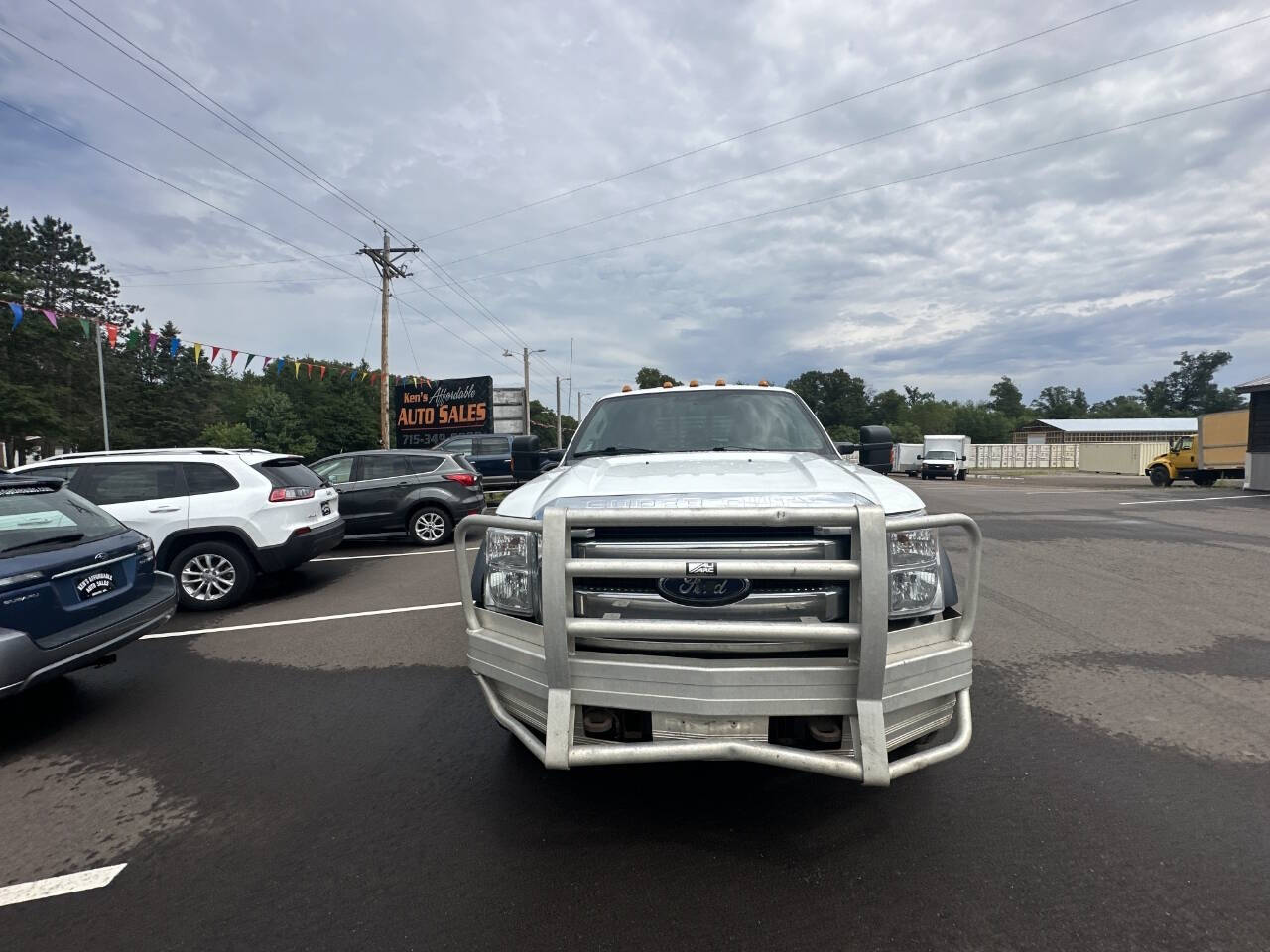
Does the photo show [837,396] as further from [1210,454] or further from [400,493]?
[400,493]

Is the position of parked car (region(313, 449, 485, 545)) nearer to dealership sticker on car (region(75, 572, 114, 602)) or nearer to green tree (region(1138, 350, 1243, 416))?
dealership sticker on car (region(75, 572, 114, 602))

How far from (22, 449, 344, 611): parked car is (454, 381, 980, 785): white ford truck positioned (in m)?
5.14

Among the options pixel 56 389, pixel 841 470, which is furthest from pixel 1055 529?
pixel 56 389

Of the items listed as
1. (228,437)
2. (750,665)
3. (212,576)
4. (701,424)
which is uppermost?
(228,437)

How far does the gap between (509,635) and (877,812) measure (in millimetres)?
1698

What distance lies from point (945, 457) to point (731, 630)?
37.0m

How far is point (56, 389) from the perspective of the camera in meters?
38.5

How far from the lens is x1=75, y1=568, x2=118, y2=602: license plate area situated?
12.8ft

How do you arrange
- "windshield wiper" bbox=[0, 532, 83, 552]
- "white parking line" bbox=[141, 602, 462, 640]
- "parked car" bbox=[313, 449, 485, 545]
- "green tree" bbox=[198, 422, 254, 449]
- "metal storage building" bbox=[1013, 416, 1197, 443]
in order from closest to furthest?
1. "windshield wiper" bbox=[0, 532, 83, 552]
2. "white parking line" bbox=[141, 602, 462, 640]
3. "parked car" bbox=[313, 449, 485, 545]
4. "green tree" bbox=[198, 422, 254, 449]
5. "metal storage building" bbox=[1013, 416, 1197, 443]

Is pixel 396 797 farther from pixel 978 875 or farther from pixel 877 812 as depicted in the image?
pixel 978 875

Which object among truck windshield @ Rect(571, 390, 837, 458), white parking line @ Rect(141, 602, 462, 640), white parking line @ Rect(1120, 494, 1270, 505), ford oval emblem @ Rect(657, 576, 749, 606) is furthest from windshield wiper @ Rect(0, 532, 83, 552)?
white parking line @ Rect(1120, 494, 1270, 505)

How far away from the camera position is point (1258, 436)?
70.7 ft

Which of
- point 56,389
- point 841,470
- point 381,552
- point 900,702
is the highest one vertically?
point 56,389

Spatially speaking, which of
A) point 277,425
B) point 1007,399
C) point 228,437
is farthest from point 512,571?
point 1007,399
